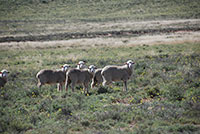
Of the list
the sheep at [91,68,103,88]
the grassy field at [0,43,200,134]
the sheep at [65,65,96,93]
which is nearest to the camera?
the grassy field at [0,43,200,134]

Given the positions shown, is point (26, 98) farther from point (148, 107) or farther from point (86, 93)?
point (148, 107)

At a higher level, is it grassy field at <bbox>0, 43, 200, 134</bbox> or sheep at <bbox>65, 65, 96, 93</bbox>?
sheep at <bbox>65, 65, 96, 93</bbox>

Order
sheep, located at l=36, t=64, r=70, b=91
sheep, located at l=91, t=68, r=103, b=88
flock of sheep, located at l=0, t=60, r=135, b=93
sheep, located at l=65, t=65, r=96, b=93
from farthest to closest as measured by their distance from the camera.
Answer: sheep, located at l=91, t=68, r=103, b=88
sheep, located at l=36, t=64, r=70, b=91
flock of sheep, located at l=0, t=60, r=135, b=93
sheep, located at l=65, t=65, r=96, b=93

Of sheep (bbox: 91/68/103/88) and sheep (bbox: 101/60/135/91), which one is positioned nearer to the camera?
sheep (bbox: 101/60/135/91)

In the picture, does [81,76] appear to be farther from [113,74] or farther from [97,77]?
[113,74]

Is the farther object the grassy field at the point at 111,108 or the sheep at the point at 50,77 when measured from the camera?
the sheep at the point at 50,77

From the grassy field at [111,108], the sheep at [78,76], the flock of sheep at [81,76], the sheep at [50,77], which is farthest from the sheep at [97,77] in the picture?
the sheep at [50,77]

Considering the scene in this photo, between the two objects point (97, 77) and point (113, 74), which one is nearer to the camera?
point (113, 74)

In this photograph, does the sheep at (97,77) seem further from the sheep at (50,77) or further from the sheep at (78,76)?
the sheep at (50,77)

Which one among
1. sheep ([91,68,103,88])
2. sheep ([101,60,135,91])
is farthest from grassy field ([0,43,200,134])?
sheep ([91,68,103,88])

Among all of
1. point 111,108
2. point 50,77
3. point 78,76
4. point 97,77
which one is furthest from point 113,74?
point 111,108

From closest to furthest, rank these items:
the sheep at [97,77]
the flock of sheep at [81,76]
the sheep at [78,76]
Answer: the sheep at [78,76], the flock of sheep at [81,76], the sheep at [97,77]

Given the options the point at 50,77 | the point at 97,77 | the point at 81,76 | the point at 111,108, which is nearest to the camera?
the point at 111,108

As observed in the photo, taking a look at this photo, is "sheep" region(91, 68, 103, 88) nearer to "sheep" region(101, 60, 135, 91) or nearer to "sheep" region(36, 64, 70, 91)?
"sheep" region(101, 60, 135, 91)
